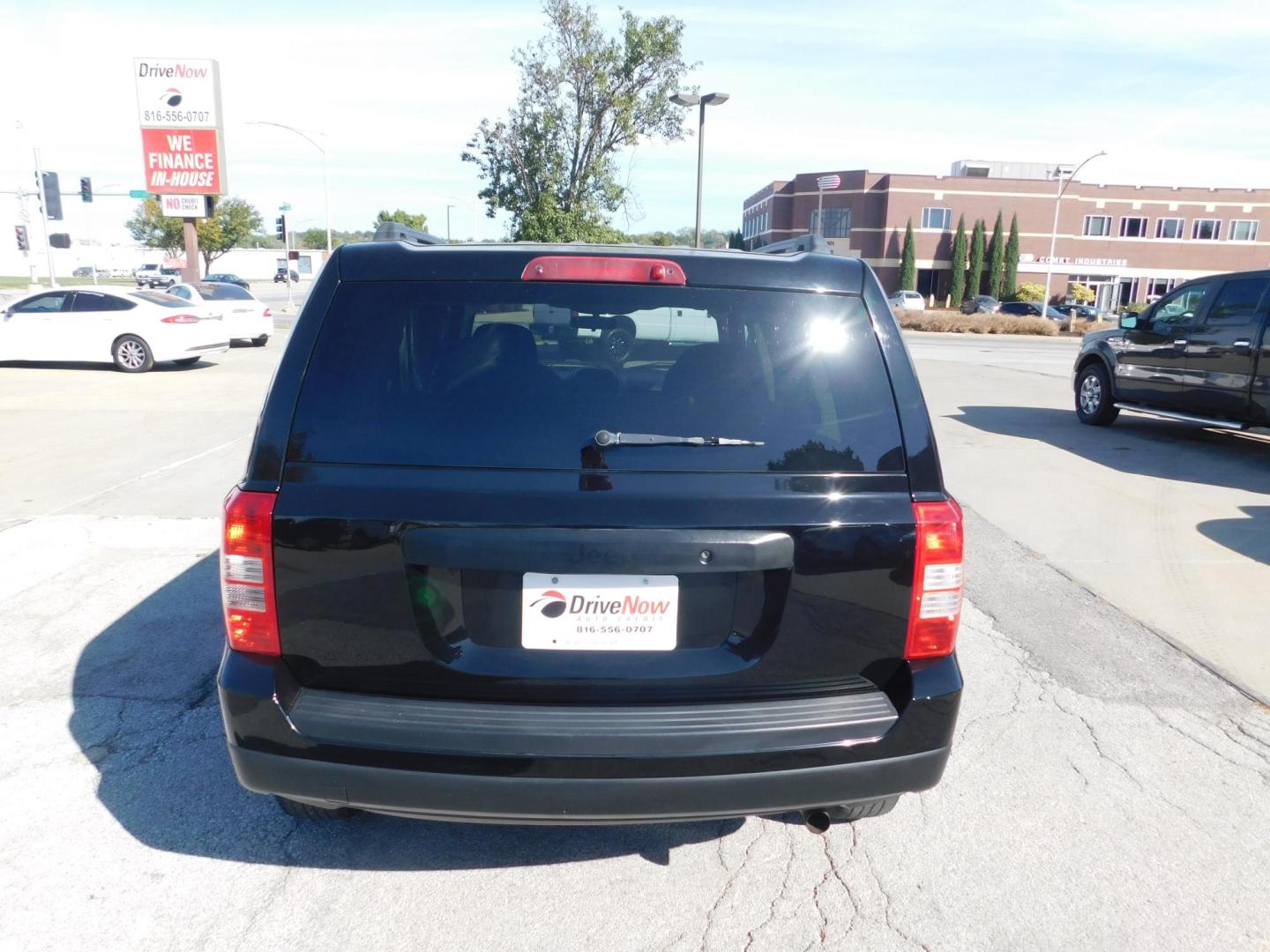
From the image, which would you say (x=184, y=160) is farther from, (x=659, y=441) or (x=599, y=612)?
(x=599, y=612)

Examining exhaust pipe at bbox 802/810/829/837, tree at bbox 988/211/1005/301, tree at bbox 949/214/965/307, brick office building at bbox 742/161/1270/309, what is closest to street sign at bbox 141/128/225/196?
exhaust pipe at bbox 802/810/829/837

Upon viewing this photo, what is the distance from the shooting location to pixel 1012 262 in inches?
2854

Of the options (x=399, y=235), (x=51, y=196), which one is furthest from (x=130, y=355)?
(x=51, y=196)

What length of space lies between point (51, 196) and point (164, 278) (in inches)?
982

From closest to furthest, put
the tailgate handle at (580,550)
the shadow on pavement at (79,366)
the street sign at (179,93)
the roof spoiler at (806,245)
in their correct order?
the tailgate handle at (580,550)
the roof spoiler at (806,245)
the shadow on pavement at (79,366)
the street sign at (179,93)

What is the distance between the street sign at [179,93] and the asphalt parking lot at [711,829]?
28.2m

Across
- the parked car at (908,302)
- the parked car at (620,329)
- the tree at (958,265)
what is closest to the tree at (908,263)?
the tree at (958,265)

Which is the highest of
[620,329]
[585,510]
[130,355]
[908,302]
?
[620,329]

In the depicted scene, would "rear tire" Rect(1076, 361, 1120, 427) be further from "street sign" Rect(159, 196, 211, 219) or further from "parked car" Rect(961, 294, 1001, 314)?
"parked car" Rect(961, 294, 1001, 314)

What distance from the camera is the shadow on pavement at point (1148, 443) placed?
9.25m

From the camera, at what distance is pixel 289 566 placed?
7.62 feet

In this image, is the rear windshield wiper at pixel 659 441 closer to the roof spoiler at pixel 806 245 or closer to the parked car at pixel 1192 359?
the roof spoiler at pixel 806 245

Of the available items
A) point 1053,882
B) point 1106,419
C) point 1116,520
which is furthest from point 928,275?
point 1053,882

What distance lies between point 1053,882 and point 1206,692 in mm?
1979
